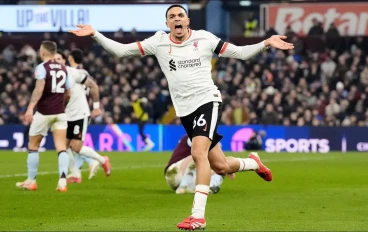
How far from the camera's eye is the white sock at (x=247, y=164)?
1360 centimetres

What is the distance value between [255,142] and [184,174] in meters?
17.6

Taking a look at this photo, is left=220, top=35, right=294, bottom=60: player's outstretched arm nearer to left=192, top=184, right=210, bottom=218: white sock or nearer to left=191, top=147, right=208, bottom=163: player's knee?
left=191, top=147, right=208, bottom=163: player's knee

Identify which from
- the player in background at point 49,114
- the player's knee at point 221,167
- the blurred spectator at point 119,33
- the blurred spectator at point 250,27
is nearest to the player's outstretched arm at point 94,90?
the player in background at point 49,114

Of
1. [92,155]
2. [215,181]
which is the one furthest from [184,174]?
[92,155]

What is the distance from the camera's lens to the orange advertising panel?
41.2 m

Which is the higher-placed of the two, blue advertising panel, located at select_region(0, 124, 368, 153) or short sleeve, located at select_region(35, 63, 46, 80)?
short sleeve, located at select_region(35, 63, 46, 80)

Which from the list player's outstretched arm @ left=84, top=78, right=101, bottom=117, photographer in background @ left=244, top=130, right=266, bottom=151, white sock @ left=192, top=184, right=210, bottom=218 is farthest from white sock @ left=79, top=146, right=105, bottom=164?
photographer in background @ left=244, top=130, right=266, bottom=151

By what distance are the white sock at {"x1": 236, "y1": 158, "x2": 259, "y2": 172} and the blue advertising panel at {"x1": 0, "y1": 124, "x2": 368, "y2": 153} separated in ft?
68.0

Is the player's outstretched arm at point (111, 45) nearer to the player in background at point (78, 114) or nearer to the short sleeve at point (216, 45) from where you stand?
the short sleeve at point (216, 45)

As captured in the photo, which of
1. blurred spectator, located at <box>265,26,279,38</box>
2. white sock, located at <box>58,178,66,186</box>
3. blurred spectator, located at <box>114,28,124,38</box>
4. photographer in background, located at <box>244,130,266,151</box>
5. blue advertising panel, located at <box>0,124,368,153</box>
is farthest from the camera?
blurred spectator, located at <box>114,28,124,38</box>

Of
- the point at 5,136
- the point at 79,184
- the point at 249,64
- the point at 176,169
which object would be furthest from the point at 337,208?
the point at 249,64

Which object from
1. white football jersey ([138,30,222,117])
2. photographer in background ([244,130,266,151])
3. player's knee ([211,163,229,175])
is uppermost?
white football jersey ([138,30,222,117])

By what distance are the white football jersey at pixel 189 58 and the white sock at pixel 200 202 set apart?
1030mm

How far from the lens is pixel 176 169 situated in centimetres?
1691
